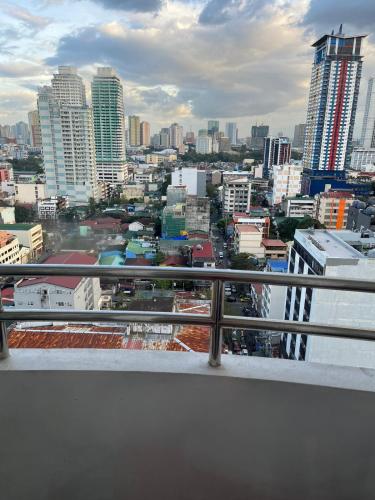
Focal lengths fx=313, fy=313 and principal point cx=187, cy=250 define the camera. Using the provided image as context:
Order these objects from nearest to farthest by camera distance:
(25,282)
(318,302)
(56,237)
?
(25,282)
(318,302)
(56,237)

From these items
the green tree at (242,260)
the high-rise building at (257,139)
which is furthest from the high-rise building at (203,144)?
the green tree at (242,260)

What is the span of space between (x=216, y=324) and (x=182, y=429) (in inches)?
10.2

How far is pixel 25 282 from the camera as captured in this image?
96 centimetres

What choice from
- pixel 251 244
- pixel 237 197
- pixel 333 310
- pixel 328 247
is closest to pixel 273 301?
pixel 333 310

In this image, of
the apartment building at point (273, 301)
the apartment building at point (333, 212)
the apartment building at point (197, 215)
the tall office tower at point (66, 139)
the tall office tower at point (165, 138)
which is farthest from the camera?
the tall office tower at point (165, 138)

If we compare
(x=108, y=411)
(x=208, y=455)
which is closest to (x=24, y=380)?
(x=108, y=411)

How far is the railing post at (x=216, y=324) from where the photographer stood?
0.77 metres

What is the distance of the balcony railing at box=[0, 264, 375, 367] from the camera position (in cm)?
72

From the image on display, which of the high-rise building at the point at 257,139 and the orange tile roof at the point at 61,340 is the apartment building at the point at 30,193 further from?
the high-rise building at the point at 257,139

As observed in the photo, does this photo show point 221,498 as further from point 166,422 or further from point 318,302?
point 318,302

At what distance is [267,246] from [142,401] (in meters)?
4.83

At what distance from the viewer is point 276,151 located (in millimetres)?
35625

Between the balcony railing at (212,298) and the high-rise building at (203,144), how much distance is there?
41294 mm

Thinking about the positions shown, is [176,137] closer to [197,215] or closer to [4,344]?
[197,215]
